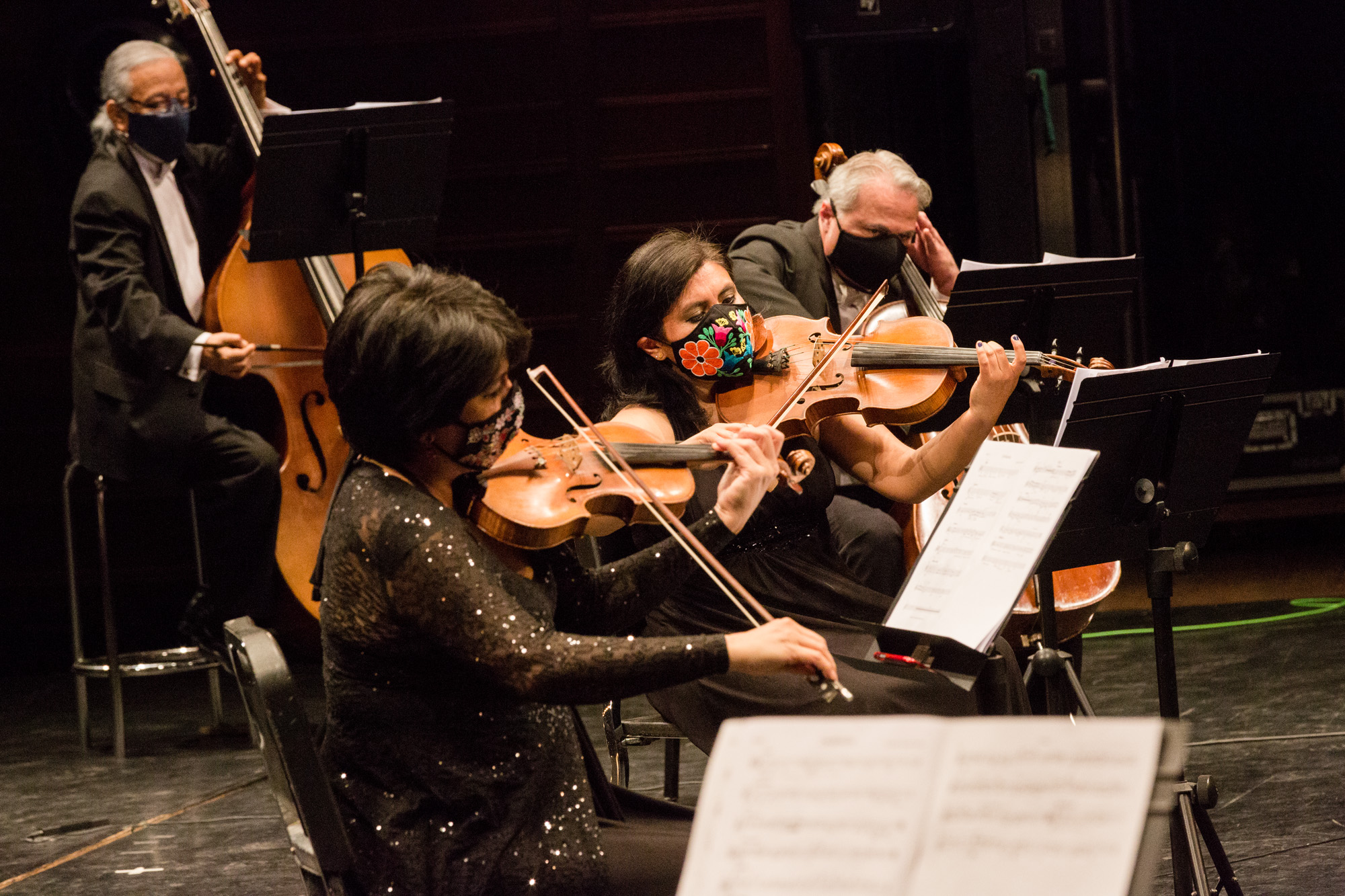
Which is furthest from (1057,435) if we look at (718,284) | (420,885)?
(420,885)

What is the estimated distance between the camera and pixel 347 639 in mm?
1690

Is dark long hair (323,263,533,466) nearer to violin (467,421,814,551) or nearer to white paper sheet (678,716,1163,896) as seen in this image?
violin (467,421,814,551)

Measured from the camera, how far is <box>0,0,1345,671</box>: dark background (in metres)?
4.89

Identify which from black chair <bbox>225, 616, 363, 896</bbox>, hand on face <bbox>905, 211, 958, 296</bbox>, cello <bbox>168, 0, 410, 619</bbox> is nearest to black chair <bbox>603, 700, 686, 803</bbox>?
black chair <bbox>225, 616, 363, 896</bbox>

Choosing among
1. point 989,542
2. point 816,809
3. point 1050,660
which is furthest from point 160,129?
point 816,809

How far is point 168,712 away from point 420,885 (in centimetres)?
301

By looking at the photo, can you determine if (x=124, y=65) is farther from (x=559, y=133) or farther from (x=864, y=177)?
(x=864, y=177)

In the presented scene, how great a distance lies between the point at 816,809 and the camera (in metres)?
0.97

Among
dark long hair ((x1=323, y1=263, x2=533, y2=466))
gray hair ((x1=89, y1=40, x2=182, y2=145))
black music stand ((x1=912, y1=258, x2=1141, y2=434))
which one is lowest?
black music stand ((x1=912, y1=258, x2=1141, y2=434))

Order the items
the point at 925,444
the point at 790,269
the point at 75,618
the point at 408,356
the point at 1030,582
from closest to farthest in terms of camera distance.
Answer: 1. the point at 408,356
2. the point at 925,444
3. the point at 1030,582
4. the point at 790,269
5. the point at 75,618

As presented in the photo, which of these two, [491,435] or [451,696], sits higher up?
[491,435]

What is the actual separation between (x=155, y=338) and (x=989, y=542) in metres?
2.58

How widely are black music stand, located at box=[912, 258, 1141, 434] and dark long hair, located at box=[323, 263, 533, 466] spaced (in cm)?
126

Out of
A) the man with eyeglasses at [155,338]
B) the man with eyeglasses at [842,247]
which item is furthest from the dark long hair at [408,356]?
the man with eyeglasses at [155,338]
